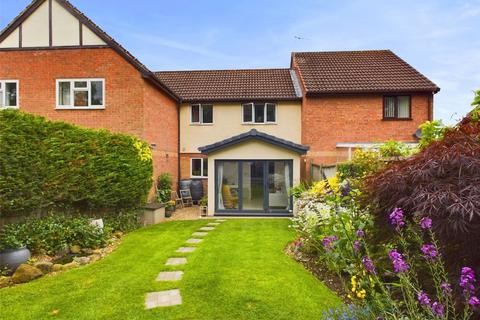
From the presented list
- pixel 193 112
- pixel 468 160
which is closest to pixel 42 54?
pixel 193 112

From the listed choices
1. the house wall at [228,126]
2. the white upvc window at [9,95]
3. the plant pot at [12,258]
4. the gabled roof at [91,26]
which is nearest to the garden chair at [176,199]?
the house wall at [228,126]

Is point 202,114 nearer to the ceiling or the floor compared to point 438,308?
nearer to the ceiling

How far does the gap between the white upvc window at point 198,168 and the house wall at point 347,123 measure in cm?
579

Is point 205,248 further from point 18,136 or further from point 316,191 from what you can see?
point 18,136

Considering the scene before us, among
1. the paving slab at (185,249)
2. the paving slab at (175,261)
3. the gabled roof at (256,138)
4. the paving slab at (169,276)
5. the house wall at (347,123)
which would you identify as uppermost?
the house wall at (347,123)

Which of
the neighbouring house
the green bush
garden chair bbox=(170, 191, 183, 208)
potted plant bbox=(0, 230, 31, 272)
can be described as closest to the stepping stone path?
the green bush

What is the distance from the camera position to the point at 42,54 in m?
14.9

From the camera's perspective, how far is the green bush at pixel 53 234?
7368 millimetres

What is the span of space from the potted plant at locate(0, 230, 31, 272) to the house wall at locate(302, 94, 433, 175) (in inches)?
561

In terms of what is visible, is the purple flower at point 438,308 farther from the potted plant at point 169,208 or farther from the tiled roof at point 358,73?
the tiled roof at point 358,73

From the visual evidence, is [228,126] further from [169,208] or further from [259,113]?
[169,208]

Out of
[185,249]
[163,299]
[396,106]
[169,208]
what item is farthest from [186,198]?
[163,299]

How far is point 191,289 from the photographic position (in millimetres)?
5766

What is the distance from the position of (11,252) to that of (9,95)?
38.2 ft
